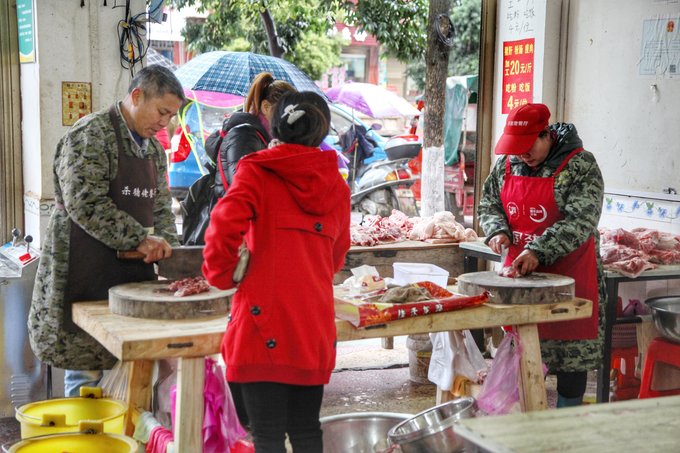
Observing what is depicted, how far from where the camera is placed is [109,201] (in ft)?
12.2

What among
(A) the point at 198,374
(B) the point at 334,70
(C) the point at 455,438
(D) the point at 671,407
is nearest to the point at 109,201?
(A) the point at 198,374

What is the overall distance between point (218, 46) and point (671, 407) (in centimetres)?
1276

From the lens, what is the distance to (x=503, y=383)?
14.2 ft

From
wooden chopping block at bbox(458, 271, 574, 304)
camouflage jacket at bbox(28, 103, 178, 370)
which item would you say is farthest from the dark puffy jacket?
wooden chopping block at bbox(458, 271, 574, 304)

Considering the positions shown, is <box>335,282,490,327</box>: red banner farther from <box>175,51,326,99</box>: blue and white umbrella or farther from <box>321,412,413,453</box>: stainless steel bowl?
<box>175,51,326,99</box>: blue and white umbrella

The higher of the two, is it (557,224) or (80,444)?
(557,224)

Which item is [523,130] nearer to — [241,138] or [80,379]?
[241,138]

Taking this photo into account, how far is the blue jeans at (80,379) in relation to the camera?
13.3ft

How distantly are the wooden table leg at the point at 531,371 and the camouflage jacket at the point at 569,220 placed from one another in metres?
0.36

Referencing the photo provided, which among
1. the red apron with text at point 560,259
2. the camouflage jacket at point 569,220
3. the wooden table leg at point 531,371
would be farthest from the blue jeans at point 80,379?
the red apron with text at point 560,259

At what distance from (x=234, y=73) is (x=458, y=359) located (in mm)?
4039

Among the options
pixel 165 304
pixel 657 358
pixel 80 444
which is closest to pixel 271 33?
pixel 657 358

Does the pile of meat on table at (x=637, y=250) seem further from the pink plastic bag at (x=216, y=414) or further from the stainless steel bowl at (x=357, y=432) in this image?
the pink plastic bag at (x=216, y=414)

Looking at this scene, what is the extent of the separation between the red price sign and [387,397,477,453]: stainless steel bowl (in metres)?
3.19
